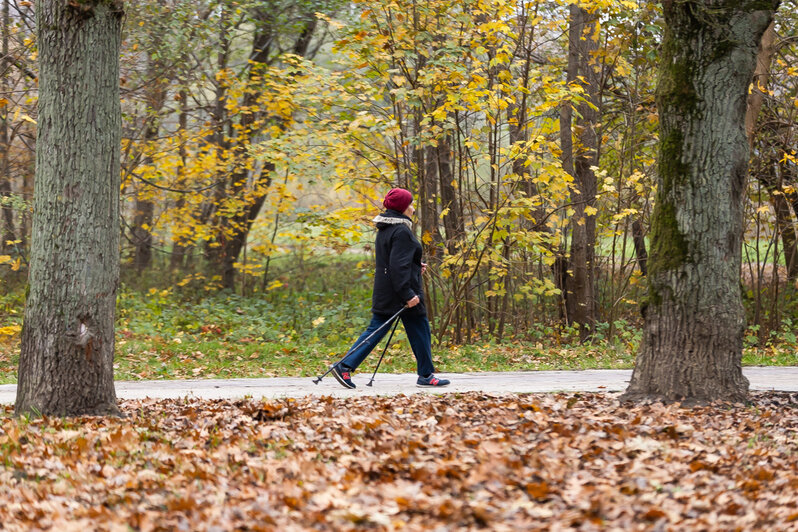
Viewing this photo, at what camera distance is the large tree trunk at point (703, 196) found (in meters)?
6.71

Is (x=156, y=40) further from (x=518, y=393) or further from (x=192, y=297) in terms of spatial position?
(x=518, y=393)

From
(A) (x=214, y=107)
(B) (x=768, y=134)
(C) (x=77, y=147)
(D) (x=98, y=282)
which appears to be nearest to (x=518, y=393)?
(D) (x=98, y=282)

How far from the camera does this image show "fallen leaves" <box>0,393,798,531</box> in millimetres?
4008

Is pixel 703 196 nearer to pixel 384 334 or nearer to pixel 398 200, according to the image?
pixel 398 200

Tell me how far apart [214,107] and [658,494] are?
16.4 m

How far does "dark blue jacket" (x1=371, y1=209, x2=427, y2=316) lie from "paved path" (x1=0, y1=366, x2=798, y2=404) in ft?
3.12

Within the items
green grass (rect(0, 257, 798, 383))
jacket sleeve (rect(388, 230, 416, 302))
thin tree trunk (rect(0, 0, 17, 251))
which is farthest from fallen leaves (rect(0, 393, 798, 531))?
thin tree trunk (rect(0, 0, 17, 251))

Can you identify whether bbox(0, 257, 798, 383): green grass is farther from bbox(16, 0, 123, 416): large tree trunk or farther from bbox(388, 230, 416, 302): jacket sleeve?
bbox(16, 0, 123, 416): large tree trunk

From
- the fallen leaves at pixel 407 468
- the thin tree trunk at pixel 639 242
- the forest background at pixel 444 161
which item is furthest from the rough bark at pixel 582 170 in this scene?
the fallen leaves at pixel 407 468

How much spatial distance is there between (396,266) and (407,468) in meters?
3.54

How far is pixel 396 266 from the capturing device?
8.09 metres

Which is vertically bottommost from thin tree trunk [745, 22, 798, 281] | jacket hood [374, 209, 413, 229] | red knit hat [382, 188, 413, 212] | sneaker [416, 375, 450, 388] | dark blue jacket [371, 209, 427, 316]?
sneaker [416, 375, 450, 388]

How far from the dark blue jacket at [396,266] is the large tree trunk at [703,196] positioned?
8.22 ft

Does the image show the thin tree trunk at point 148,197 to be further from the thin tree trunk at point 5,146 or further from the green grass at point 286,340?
the thin tree trunk at point 5,146
